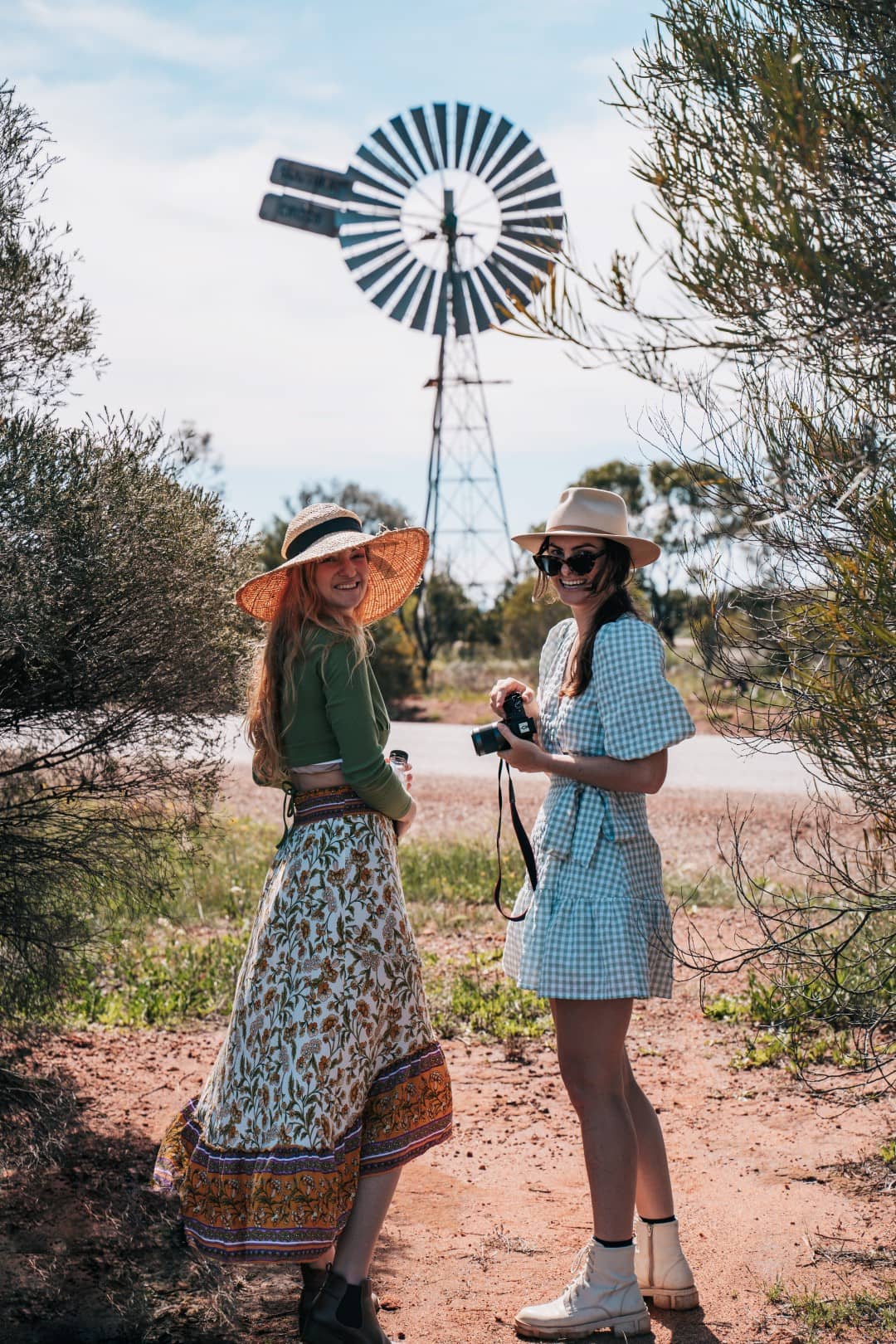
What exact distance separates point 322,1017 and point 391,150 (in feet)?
63.9

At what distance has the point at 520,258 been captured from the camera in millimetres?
20250

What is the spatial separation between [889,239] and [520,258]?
727 inches

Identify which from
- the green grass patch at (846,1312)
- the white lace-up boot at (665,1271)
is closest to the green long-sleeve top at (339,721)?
the white lace-up boot at (665,1271)

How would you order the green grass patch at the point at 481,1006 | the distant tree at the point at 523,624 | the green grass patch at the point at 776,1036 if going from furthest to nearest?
the distant tree at the point at 523,624 < the green grass patch at the point at 481,1006 < the green grass patch at the point at 776,1036

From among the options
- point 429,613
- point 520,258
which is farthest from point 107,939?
point 429,613

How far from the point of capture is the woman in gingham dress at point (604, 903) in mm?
3041

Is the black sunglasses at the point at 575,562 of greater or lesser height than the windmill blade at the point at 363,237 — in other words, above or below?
below

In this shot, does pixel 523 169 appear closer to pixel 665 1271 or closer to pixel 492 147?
pixel 492 147

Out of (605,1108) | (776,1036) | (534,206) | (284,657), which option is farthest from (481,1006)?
(534,206)

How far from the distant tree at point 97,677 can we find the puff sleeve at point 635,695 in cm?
163

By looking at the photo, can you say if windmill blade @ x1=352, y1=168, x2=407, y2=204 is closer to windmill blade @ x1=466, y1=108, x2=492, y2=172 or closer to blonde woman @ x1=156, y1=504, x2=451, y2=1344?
windmill blade @ x1=466, y1=108, x2=492, y2=172

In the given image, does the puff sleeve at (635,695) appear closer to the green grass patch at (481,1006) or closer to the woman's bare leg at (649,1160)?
the woman's bare leg at (649,1160)

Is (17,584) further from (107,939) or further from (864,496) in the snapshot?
(864,496)

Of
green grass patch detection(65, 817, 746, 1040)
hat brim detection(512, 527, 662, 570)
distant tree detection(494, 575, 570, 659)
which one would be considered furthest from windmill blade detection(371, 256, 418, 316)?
hat brim detection(512, 527, 662, 570)
